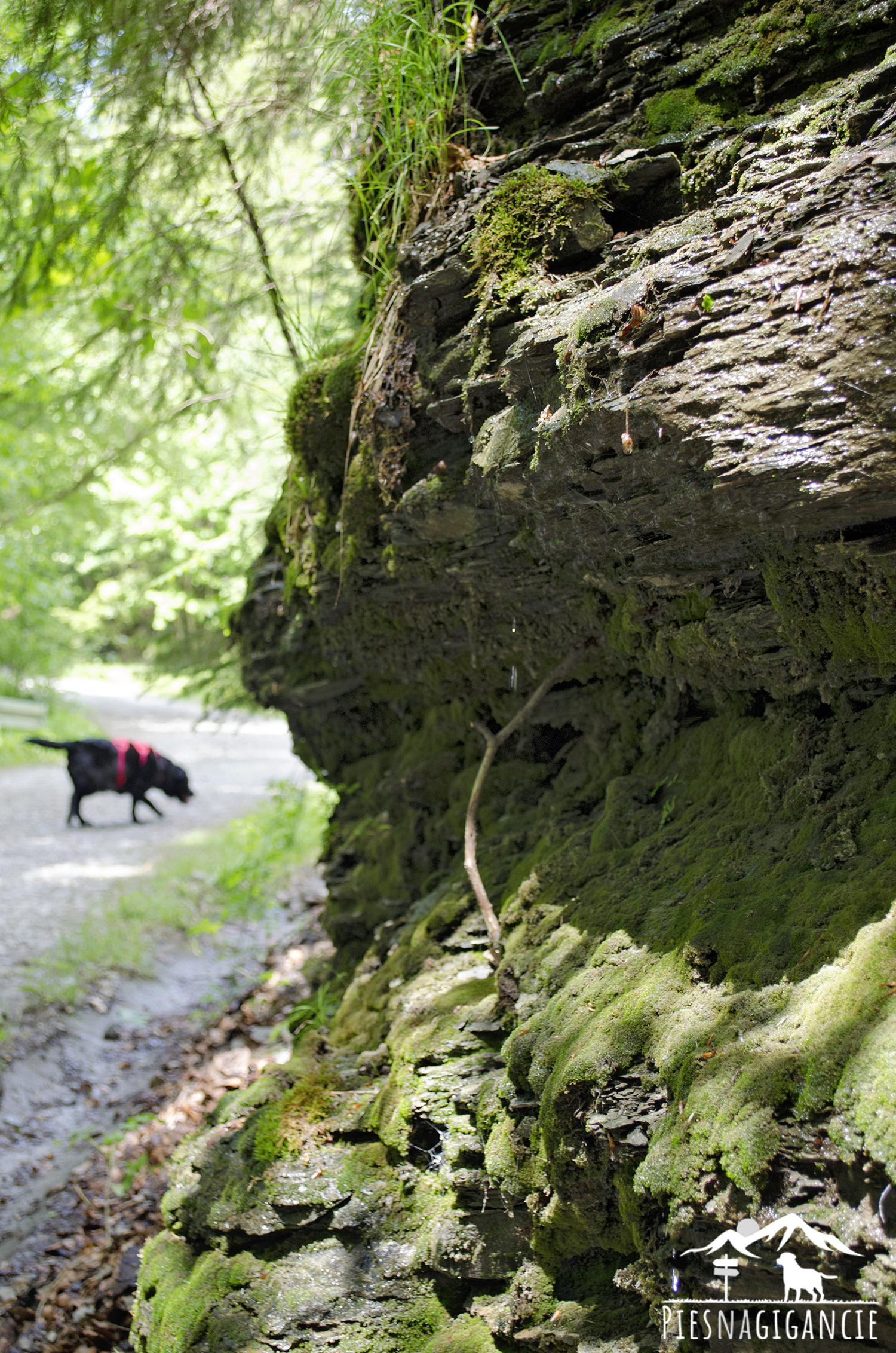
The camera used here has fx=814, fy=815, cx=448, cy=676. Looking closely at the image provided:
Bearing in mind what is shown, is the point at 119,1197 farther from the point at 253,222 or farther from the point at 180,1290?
the point at 253,222

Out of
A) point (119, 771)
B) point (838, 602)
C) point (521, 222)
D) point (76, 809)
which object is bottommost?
point (76, 809)

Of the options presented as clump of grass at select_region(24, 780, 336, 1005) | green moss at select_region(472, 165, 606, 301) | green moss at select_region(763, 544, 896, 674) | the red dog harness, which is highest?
green moss at select_region(472, 165, 606, 301)

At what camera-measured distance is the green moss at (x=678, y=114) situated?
2.60 meters

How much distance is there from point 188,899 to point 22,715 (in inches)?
378

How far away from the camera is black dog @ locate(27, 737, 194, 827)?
10.7m

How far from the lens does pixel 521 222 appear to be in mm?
2811

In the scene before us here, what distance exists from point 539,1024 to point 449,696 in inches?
86.8

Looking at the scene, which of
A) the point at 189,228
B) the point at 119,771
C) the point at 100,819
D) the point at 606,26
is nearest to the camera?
the point at 606,26

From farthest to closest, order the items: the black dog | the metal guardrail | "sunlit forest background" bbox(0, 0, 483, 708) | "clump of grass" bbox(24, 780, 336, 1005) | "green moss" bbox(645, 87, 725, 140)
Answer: the metal guardrail < the black dog < "clump of grass" bbox(24, 780, 336, 1005) < "sunlit forest background" bbox(0, 0, 483, 708) < "green moss" bbox(645, 87, 725, 140)

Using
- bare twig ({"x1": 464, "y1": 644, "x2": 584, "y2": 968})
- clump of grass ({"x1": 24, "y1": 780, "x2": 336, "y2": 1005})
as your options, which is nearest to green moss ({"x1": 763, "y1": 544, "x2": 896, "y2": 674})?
bare twig ({"x1": 464, "y1": 644, "x2": 584, "y2": 968})

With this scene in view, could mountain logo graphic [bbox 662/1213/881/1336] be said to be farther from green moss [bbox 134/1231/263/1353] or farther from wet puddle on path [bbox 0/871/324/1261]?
wet puddle on path [bbox 0/871/324/1261]

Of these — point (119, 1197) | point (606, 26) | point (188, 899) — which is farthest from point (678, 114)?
point (188, 899)

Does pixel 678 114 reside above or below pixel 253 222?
below

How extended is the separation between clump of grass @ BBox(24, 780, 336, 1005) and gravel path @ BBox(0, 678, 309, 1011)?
0.24 metres
